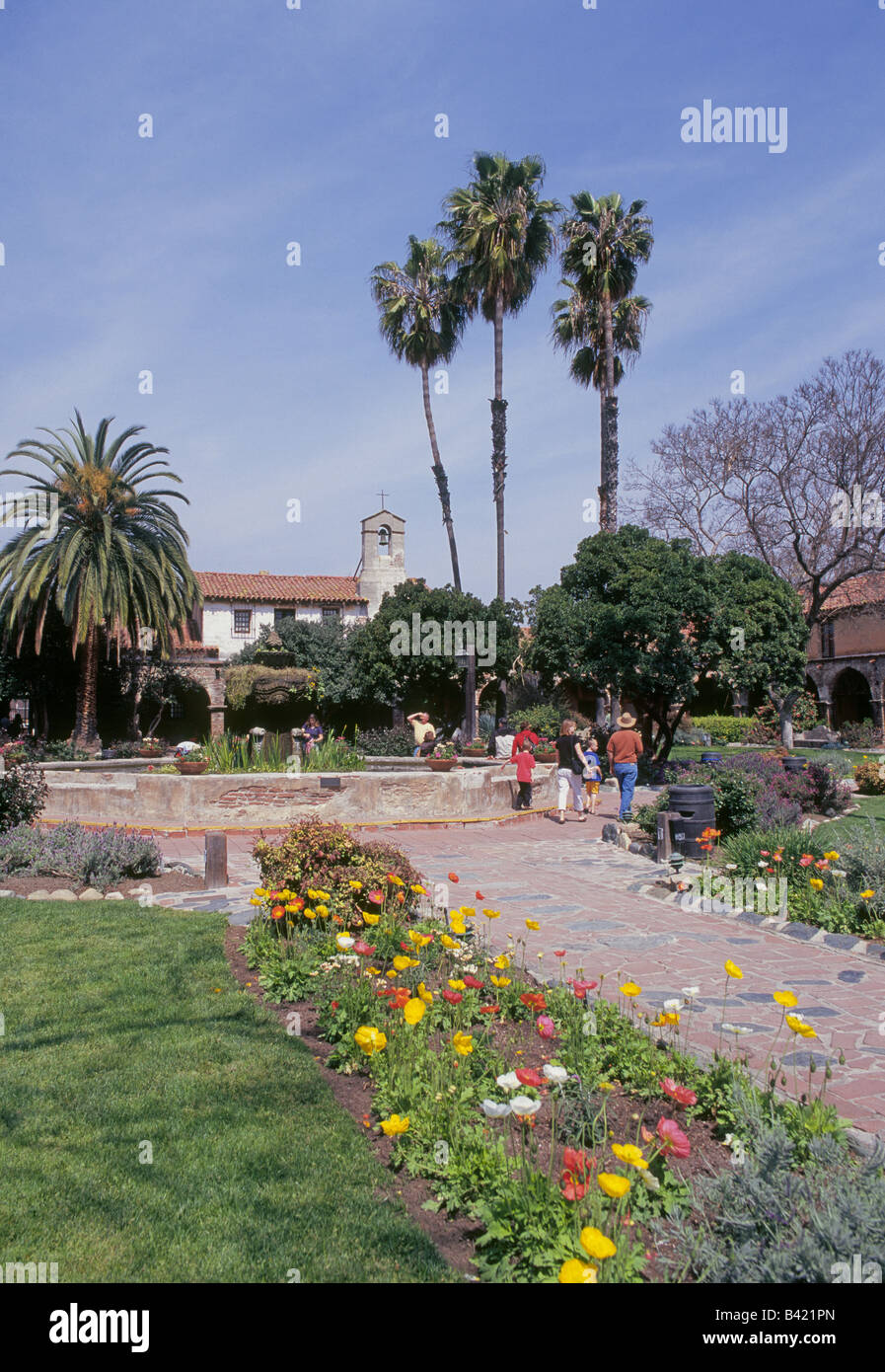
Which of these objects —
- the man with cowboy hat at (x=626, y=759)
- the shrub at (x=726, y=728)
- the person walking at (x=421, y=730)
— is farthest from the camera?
the shrub at (x=726, y=728)

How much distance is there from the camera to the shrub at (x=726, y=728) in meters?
35.6

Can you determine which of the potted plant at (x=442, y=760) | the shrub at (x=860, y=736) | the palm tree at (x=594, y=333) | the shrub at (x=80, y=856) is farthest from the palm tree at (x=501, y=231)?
the shrub at (x=80, y=856)

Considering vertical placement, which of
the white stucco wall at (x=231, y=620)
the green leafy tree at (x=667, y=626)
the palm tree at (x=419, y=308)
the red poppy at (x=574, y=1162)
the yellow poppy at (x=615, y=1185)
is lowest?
the red poppy at (x=574, y=1162)

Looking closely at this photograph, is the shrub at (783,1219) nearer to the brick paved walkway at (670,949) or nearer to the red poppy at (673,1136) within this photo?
the red poppy at (673,1136)

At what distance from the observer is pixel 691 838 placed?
1050 cm

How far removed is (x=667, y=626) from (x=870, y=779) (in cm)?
656

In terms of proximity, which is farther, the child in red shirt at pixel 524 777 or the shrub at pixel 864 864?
the child in red shirt at pixel 524 777

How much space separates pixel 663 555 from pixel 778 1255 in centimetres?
1759

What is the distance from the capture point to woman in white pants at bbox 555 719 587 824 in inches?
585

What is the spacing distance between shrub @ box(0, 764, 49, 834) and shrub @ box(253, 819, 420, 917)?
436 centimetres

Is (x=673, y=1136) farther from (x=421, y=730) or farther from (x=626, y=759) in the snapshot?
(x=421, y=730)

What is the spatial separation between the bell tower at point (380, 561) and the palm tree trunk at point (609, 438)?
17.0 meters
